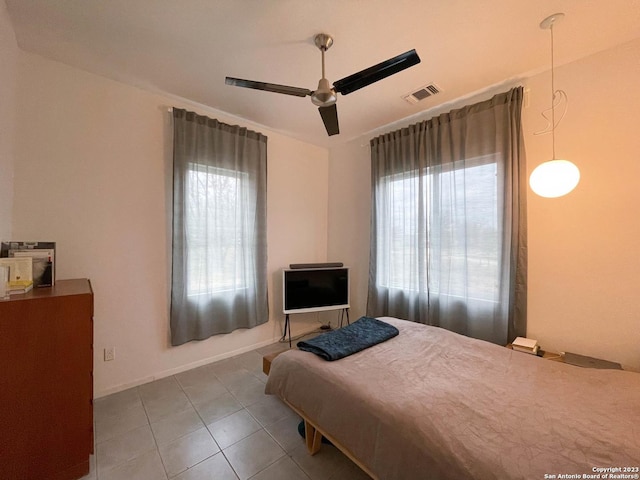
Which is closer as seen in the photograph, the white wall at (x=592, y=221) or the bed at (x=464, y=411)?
the bed at (x=464, y=411)

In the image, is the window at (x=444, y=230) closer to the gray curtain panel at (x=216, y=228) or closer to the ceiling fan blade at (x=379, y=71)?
the ceiling fan blade at (x=379, y=71)

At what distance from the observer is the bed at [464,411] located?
93 centimetres

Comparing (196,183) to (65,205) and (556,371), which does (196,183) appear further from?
(556,371)

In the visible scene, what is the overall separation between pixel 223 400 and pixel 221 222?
1.72 m

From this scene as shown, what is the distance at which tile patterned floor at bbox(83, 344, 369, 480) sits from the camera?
4.85 ft

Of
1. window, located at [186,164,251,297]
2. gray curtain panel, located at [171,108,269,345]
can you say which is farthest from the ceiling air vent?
window, located at [186,164,251,297]

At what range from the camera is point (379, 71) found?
1466mm

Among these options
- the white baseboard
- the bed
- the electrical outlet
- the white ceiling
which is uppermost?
the white ceiling

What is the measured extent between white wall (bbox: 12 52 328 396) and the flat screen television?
3.14 feet

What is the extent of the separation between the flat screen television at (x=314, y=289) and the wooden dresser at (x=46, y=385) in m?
1.88

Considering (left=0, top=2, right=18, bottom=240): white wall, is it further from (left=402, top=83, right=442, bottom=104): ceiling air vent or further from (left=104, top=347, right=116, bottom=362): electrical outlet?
(left=402, top=83, right=442, bottom=104): ceiling air vent

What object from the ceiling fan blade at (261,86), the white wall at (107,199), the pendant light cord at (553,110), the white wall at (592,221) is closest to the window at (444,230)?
the white wall at (592,221)

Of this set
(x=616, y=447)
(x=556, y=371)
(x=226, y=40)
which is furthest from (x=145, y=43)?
(x=556, y=371)

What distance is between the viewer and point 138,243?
2355 mm
